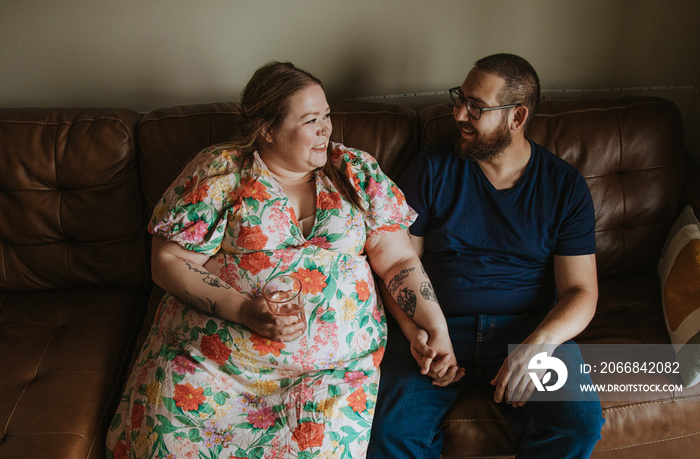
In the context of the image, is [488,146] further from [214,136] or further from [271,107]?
[214,136]

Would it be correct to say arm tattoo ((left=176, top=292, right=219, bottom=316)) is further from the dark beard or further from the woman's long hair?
the dark beard

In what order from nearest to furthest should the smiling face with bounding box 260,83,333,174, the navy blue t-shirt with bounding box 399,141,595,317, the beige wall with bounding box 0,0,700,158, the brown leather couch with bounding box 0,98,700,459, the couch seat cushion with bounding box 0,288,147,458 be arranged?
the couch seat cushion with bounding box 0,288,147,458 → the smiling face with bounding box 260,83,333,174 → the navy blue t-shirt with bounding box 399,141,595,317 → the brown leather couch with bounding box 0,98,700,459 → the beige wall with bounding box 0,0,700,158

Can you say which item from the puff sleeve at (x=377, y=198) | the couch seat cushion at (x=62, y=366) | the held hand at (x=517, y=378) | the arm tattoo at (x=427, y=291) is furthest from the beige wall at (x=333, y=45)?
the held hand at (x=517, y=378)

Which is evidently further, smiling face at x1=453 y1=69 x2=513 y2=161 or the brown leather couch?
the brown leather couch

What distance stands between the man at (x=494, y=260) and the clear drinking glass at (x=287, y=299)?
39 centimetres

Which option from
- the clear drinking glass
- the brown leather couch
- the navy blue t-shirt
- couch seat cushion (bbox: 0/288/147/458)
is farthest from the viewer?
the brown leather couch

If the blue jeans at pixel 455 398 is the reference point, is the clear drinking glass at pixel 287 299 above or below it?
above

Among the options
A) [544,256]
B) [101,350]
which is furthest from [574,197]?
[101,350]

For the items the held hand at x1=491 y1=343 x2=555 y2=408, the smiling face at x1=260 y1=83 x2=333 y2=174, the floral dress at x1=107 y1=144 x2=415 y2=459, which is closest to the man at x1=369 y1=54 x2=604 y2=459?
the held hand at x1=491 y1=343 x2=555 y2=408

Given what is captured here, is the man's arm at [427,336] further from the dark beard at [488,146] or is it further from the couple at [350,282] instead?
the dark beard at [488,146]

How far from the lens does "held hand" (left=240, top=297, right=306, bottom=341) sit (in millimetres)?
1395

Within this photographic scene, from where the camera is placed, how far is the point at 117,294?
2023mm

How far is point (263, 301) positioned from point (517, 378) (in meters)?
0.73

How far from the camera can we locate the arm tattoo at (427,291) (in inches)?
64.9
